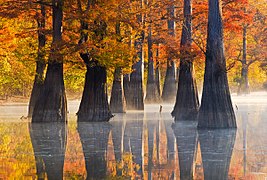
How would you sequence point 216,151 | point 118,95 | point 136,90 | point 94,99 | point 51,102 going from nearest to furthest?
point 216,151
point 51,102
point 94,99
point 118,95
point 136,90

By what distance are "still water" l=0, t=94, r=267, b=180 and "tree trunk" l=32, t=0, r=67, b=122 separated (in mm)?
695

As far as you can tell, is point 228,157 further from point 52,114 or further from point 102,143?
point 52,114

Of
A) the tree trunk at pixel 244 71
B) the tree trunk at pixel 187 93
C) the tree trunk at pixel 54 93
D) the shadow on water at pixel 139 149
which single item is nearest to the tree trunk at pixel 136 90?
the tree trunk at pixel 187 93

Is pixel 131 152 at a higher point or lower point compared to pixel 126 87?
lower

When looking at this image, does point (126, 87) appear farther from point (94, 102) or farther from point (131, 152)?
point (131, 152)

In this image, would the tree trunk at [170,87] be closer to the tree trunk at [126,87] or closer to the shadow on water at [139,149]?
the tree trunk at [126,87]

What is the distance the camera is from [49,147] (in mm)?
16688

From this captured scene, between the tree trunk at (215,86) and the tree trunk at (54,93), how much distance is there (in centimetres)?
606

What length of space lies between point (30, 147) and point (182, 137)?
500cm

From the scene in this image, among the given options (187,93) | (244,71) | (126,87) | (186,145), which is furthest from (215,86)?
(244,71)

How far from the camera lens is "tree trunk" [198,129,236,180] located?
12083 millimetres

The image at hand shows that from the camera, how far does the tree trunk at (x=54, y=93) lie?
82.2ft

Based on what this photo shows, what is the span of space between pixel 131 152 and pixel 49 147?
98.8 inches

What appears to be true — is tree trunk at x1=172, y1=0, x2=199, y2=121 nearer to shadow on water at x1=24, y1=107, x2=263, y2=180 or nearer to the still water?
shadow on water at x1=24, y1=107, x2=263, y2=180
